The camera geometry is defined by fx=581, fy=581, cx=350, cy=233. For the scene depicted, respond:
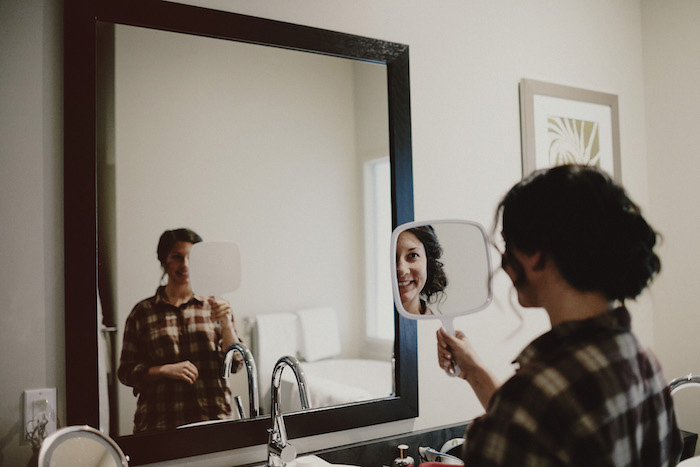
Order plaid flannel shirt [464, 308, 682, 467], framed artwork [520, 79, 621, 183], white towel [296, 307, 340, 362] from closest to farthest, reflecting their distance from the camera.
Result: plaid flannel shirt [464, 308, 682, 467]
white towel [296, 307, 340, 362]
framed artwork [520, 79, 621, 183]

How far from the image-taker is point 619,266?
0.79m

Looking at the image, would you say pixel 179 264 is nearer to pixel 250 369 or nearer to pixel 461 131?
pixel 250 369

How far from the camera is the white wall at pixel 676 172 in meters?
2.08

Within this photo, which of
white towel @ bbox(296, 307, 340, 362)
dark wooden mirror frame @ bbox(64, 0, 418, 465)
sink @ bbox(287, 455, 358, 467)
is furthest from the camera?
white towel @ bbox(296, 307, 340, 362)

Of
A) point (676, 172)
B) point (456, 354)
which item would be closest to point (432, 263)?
point (456, 354)

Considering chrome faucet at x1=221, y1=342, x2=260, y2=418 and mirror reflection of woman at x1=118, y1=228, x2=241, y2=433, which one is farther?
chrome faucet at x1=221, y1=342, x2=260, y2=418

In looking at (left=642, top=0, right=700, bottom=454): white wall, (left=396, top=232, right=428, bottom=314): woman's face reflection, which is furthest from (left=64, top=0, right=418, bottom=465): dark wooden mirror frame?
(left=642, top=0, right=700, bottom=454): white wall

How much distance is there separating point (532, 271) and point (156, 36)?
96cm

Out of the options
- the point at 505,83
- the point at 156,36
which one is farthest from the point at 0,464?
the point at 505,83

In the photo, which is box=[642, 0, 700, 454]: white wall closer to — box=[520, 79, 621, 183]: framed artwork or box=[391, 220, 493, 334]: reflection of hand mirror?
box=[520, 79, 621, 183]: framed artwork

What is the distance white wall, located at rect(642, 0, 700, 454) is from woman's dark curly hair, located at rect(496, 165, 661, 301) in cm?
151

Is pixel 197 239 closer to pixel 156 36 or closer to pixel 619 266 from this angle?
pixel 156 36

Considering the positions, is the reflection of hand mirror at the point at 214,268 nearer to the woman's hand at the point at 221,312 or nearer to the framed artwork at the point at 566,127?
the woman's hand at the point at 221,312

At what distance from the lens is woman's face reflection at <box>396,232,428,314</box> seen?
1.32 metres
